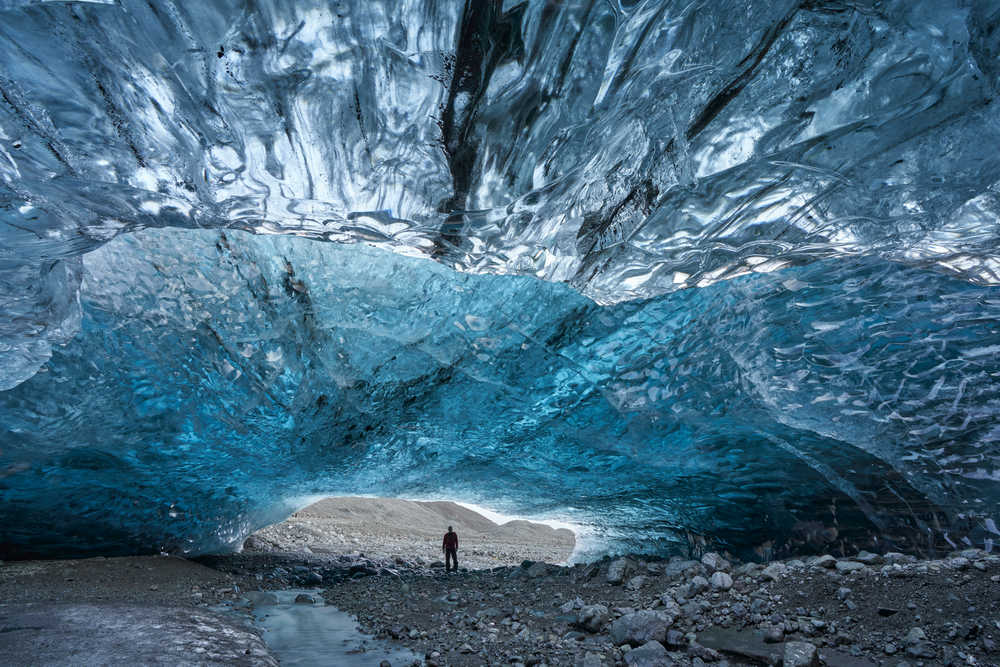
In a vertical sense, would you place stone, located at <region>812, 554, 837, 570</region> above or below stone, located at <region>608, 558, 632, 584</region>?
above

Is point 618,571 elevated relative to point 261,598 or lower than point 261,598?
elevated

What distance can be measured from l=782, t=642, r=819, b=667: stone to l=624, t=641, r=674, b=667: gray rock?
0.74 meters

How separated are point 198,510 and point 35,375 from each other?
175 inches

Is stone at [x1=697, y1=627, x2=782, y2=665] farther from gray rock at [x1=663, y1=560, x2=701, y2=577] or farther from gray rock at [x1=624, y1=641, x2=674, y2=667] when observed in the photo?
gray rock at [x1=663, y1=560, x2=701, y2=577]

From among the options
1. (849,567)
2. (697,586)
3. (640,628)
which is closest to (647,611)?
(640,628)

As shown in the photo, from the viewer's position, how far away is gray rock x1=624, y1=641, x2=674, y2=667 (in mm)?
3314

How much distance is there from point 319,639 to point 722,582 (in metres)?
4.02

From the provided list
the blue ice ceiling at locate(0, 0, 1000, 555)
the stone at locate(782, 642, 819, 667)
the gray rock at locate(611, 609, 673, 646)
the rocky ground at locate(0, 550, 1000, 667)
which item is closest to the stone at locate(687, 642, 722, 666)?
the rocky ground at locate(0, 550, 1000, 667)

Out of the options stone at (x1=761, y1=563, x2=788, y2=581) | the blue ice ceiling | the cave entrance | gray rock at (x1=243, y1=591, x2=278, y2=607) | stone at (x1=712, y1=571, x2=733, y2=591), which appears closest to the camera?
the blue ice ceiling

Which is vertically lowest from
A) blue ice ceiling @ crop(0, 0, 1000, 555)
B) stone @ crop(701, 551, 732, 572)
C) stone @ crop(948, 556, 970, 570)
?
stone @ crop(701, 551, 732, 572)

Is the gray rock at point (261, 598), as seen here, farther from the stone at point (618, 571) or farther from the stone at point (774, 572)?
the stone at point (774, 572)

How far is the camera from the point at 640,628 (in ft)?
12.6

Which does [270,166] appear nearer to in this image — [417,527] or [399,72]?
[399,72]

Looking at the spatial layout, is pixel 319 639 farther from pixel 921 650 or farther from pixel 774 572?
pixel 921 650
